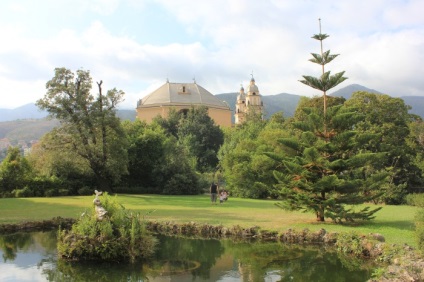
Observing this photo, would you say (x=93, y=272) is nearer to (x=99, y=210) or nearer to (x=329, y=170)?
(x=99, y=210)

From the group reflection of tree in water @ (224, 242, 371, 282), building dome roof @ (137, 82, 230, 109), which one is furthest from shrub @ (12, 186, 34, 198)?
building dome roof @ (137, 82, 230, 109)

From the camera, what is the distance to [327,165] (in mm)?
15211

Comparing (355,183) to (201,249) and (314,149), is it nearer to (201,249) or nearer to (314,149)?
(314,149)

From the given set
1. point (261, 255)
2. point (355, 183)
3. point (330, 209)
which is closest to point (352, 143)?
point (355, 183)

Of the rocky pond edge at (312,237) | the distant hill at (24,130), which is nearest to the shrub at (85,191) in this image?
the rocky pond edge at (312,237)

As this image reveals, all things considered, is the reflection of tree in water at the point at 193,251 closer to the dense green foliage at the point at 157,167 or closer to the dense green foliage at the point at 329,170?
the dense green foliage at the point at 329,170

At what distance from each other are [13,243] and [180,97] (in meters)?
63.1

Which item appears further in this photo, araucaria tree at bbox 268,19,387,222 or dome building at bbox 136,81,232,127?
dome building at bbox 136,81,232,127

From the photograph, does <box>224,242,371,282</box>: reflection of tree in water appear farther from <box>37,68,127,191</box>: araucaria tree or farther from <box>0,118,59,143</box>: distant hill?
<box>0,118,59,143</box>: distant hill

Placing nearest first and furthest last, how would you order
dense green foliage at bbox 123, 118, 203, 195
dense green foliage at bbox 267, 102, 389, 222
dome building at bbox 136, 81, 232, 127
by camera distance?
1. dense green foliage at bbox 267, 102, 389, 222
2. dense green foliage at bbox 123, 118, 203, 195
3. dome building at bbox 136, 81, 232, 127

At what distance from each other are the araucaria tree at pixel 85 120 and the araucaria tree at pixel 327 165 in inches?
581

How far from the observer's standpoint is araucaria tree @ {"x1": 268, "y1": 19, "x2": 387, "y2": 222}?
1515 cm

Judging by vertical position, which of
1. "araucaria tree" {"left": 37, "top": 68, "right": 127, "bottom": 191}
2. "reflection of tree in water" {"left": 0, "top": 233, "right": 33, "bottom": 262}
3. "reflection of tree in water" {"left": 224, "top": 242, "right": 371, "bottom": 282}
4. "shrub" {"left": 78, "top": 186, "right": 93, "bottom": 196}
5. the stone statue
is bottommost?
"reflection of tree in water" {"left": 224, "top": 242, "right": 371, "bottom": 282}

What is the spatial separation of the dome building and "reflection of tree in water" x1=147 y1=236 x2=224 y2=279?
5788 cm
